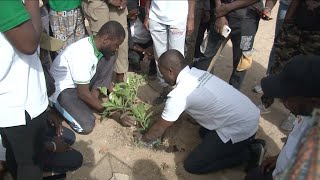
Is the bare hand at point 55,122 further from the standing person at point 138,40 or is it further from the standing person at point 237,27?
the standing person at point 237,27

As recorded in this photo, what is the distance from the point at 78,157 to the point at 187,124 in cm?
124

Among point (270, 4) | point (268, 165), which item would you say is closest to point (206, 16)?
point (270, 4)

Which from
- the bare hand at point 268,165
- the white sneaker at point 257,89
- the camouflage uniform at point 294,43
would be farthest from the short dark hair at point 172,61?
the white sneaker at point 257,89

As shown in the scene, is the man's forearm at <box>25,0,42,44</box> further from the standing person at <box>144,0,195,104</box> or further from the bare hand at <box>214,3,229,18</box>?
the bare hand at <box>214,3,229,18</box>

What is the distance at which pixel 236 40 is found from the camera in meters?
3.96

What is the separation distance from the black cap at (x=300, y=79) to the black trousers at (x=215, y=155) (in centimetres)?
134

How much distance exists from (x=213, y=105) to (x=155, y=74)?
1.84 metres

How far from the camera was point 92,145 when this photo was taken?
365 centimetres

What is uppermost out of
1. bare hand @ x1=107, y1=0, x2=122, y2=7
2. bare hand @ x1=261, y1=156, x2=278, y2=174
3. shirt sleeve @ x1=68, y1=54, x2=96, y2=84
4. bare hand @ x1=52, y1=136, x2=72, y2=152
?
bare hand @ x1=107, y1=0, x2=122, y2=7

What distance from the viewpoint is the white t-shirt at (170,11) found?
3.86m

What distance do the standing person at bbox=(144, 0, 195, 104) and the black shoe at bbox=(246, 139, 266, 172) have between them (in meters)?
1.33

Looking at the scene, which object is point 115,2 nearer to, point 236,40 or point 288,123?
point 236,40

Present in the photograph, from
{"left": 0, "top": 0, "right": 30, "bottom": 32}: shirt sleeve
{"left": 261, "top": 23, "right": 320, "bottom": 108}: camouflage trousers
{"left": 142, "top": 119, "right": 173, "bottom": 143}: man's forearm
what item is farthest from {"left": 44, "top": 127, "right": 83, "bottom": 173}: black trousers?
{"left": 261, "top": 23, "right": 320, "bottom": 108}: camouflage trousers

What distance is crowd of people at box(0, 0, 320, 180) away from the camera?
6.86 feet
